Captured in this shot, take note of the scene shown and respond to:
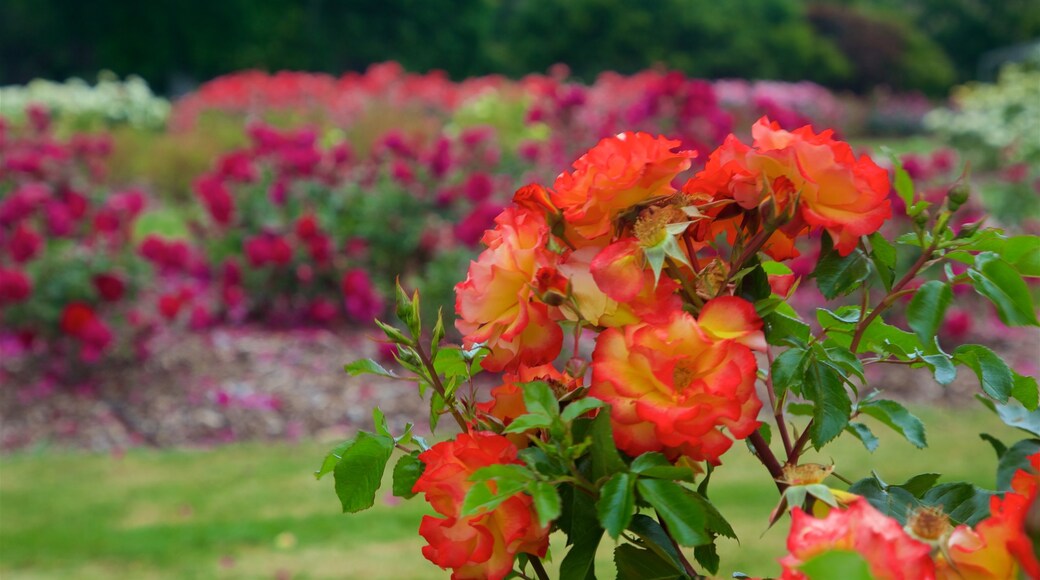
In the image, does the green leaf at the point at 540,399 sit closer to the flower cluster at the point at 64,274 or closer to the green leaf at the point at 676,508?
the green leaf at the point at 676,508

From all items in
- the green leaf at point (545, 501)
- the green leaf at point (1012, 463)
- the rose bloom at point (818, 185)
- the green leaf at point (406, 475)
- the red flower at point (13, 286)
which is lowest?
the red flower at point (13, 286)

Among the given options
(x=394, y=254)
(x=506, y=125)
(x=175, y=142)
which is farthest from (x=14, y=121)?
(x=394, y=254)

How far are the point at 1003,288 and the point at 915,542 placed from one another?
0.94 ft

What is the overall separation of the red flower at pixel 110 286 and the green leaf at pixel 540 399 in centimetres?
411

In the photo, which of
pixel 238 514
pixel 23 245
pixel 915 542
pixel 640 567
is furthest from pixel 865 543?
pixel 23 245

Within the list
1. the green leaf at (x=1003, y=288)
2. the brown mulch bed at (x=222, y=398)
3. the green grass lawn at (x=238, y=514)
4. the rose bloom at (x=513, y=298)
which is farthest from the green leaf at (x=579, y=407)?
the brown mulch bed at (x=222, y=398)

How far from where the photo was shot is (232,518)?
3568mm

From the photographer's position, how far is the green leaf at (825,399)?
3.00 feet

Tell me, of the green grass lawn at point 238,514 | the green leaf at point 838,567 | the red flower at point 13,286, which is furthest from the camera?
the red flower at point 13,286

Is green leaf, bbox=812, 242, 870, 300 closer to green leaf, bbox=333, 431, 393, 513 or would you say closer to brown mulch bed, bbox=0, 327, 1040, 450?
green leaf, bbox=333, 431, 393, 513

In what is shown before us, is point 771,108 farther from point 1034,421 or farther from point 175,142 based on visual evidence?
point 175,142

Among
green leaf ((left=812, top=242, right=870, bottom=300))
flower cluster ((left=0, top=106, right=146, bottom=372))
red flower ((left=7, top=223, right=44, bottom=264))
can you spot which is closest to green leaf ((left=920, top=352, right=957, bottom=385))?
green leaf ((left=812, top=242, right=870, bottom=300))

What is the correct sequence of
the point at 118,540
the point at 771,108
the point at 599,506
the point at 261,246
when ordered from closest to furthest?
the point at 599,506 → the point at 118,540 → the point at 261,246 → the point at 771,108

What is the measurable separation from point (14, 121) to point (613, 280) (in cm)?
1353
